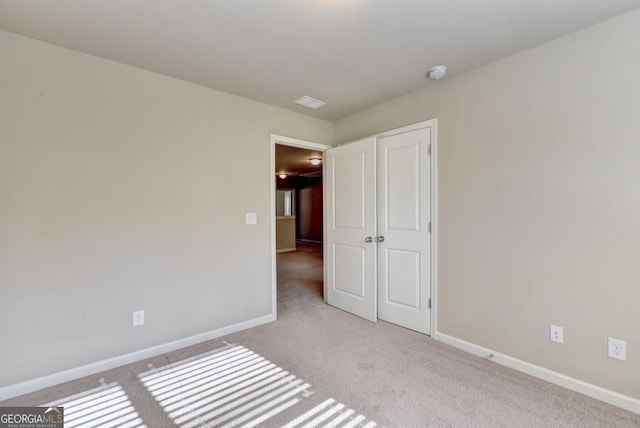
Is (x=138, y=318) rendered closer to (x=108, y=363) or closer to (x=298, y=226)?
(x=108, y=363)

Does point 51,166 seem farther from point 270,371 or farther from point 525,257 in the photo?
point 525,257

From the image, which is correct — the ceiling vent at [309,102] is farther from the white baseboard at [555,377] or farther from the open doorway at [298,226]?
the white baseboard at [555,377]

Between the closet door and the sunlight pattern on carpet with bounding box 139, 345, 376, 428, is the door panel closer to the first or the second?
the closet door

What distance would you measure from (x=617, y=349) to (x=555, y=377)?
1.41 ft

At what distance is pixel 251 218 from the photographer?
3.09 m

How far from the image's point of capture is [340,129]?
3744mm

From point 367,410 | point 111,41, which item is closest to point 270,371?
point 367,410

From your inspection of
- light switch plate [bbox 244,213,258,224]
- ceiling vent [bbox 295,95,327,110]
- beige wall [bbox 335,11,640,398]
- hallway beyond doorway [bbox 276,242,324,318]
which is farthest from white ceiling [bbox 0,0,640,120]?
hallway beyond doorway [bbox 276,242,324,318]

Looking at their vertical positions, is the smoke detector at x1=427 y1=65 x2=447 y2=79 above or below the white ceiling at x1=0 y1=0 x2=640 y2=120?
below

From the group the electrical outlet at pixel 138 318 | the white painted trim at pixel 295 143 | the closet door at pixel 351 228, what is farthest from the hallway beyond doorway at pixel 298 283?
the white painted trim at pixel 295 143

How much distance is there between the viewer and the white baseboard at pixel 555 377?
176cm

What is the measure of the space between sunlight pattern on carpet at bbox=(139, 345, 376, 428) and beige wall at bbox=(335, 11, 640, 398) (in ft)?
4.85

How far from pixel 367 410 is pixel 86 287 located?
7.26 feet

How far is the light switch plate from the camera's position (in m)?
3.05
